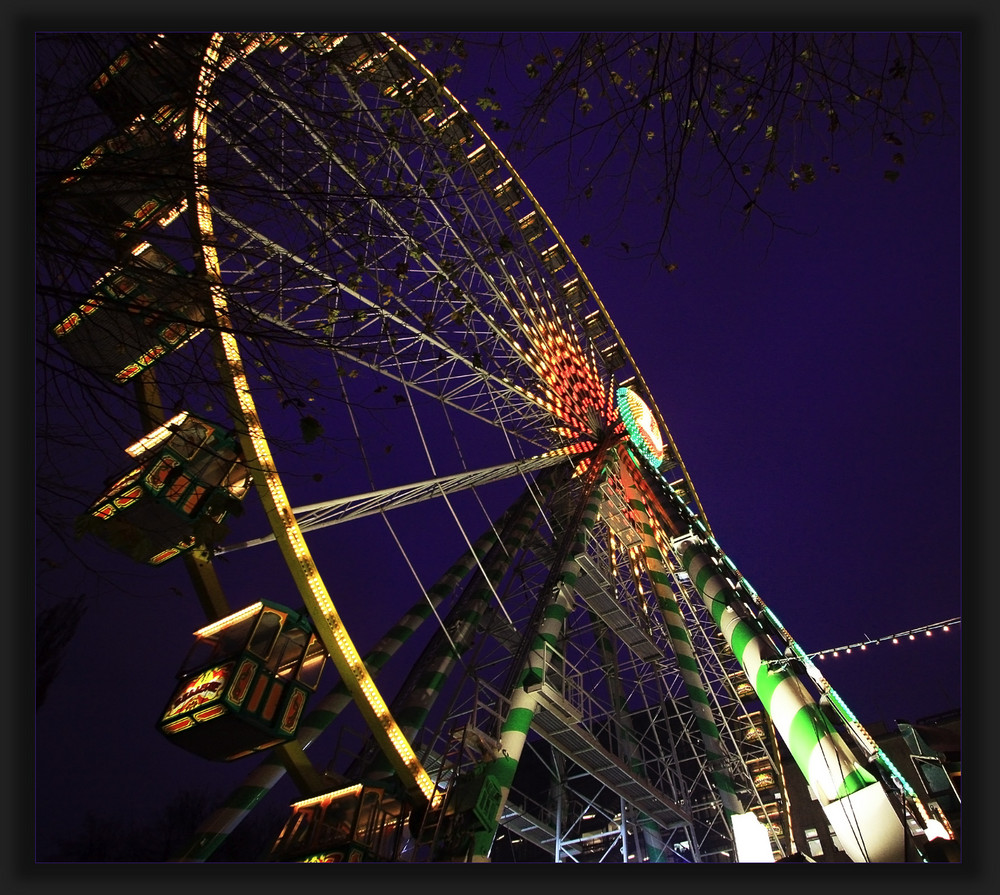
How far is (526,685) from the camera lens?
927 centimetres

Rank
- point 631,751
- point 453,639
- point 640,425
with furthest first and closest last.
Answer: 1. point 640,425
2. point 631,751
3. point 453,639

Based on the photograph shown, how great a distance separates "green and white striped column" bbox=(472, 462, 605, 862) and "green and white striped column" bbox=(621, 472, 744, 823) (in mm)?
2286

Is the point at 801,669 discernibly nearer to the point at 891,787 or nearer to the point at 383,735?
the point at 891,787

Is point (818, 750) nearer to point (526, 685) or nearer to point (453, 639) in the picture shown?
point (526, 685)

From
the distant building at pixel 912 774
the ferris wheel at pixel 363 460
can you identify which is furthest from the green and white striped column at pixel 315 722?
the distant building at pixel 912 774

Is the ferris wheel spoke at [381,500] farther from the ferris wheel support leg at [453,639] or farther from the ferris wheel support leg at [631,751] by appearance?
the ferris wheel support leg at [631,751]

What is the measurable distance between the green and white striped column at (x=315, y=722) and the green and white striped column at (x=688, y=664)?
135 inches

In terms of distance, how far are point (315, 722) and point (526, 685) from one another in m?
3.86

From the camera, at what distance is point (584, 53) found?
3.93 m

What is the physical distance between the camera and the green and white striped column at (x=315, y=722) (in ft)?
28.9

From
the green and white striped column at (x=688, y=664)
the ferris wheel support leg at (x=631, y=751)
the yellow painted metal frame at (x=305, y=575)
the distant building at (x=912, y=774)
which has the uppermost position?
the yellow painted metal frame at (x=305, y=575)

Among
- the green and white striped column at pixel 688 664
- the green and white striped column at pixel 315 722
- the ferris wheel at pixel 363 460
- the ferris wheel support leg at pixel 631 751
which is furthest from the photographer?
the ferris wheel support leg at pixel 631 751

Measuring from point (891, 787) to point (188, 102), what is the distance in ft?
28.9

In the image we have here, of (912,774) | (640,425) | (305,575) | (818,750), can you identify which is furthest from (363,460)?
(912,774)
